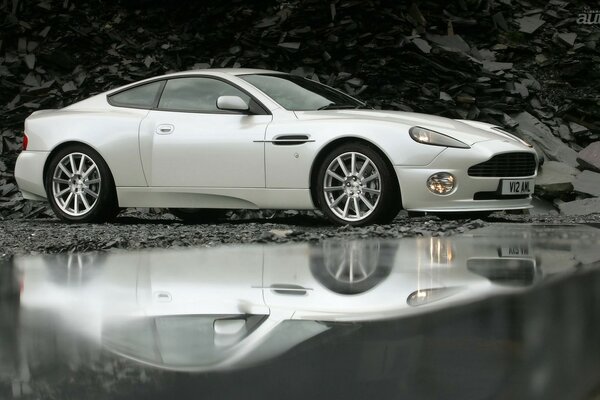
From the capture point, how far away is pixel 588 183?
39.2 feet

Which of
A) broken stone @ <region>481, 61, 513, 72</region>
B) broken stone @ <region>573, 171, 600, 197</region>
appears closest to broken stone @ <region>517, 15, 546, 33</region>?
broken stone @ <region>481, 61, 513, 72</region>

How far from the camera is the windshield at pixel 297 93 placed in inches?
364

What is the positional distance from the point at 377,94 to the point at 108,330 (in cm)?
1061

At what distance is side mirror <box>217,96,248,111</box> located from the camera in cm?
880

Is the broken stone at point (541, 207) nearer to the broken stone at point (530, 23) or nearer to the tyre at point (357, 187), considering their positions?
the tyre at point (357, 187)

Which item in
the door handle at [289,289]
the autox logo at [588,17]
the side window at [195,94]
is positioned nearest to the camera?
the door handle at [289,289]

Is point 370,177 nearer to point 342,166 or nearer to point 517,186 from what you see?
point 342,166

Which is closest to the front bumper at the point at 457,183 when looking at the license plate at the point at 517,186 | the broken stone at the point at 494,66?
the license plate at the point at 517,186

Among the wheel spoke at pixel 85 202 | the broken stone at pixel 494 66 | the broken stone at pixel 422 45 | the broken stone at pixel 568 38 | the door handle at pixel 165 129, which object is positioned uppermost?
the broken stone at pixel 568 38

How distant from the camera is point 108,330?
167 inches

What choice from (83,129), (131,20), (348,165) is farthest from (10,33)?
(348,165)

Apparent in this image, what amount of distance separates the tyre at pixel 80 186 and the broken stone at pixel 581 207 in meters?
4.82

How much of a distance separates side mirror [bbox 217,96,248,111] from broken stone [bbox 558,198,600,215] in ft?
13.4

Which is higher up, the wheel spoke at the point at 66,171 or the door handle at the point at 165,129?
the door handle at the point at 165,129
